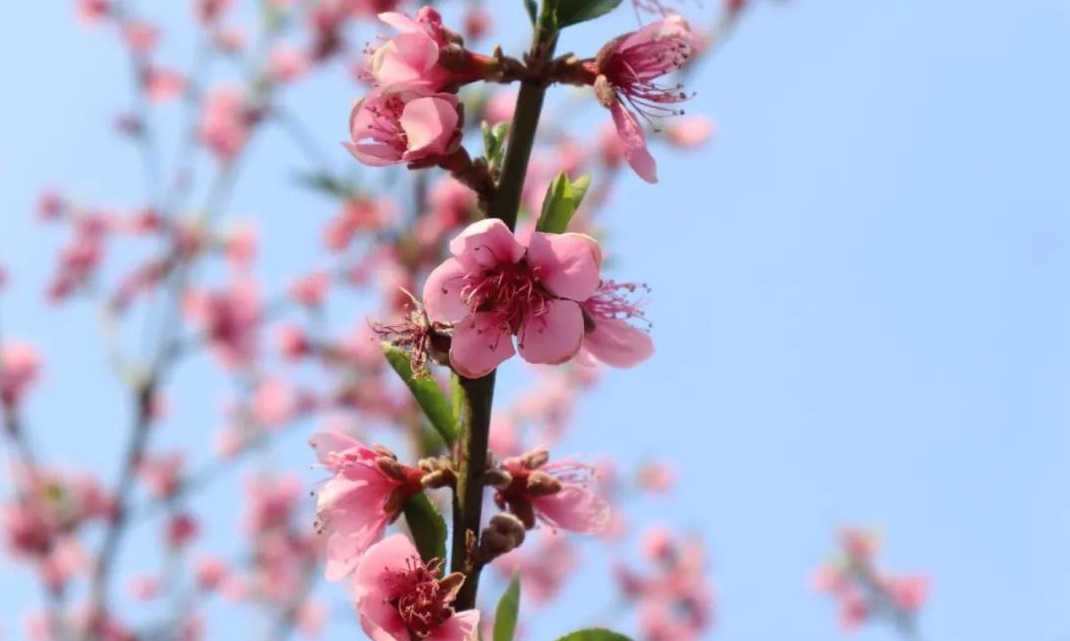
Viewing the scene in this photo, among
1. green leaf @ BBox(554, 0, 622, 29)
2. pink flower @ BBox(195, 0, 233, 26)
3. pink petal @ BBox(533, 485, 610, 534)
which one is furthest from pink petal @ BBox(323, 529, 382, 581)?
pink flower @ BBox(195, 0, 233, 26)

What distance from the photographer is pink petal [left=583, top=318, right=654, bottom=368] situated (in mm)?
1383

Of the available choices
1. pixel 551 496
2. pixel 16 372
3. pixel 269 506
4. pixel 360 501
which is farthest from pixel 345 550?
pixel 269 506

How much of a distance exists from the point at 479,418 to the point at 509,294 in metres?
0.17

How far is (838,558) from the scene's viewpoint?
678 cm

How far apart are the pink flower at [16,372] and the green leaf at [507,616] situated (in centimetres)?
561

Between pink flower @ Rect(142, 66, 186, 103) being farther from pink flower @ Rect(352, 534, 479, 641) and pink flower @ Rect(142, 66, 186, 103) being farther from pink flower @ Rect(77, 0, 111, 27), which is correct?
pink flower @ Rect(352, 534, 479, 641)

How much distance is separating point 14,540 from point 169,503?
1.38 meters

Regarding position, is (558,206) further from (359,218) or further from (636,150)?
(359,218)

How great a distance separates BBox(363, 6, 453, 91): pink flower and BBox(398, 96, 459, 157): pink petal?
0.05 metres

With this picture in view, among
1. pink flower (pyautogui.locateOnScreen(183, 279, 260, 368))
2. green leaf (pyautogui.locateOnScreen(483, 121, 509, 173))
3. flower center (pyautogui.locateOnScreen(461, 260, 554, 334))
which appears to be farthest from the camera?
pink flower (pyautogui.locateOnScreen(183, 279, 260, 368))

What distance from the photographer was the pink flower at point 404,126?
1.24m

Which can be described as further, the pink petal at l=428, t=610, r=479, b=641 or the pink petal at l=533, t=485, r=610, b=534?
the pink petal at l=533, t=485, r=610, b=534

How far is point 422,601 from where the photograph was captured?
1.19 m

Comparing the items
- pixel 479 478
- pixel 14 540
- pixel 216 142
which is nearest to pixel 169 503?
pixel 14 540
